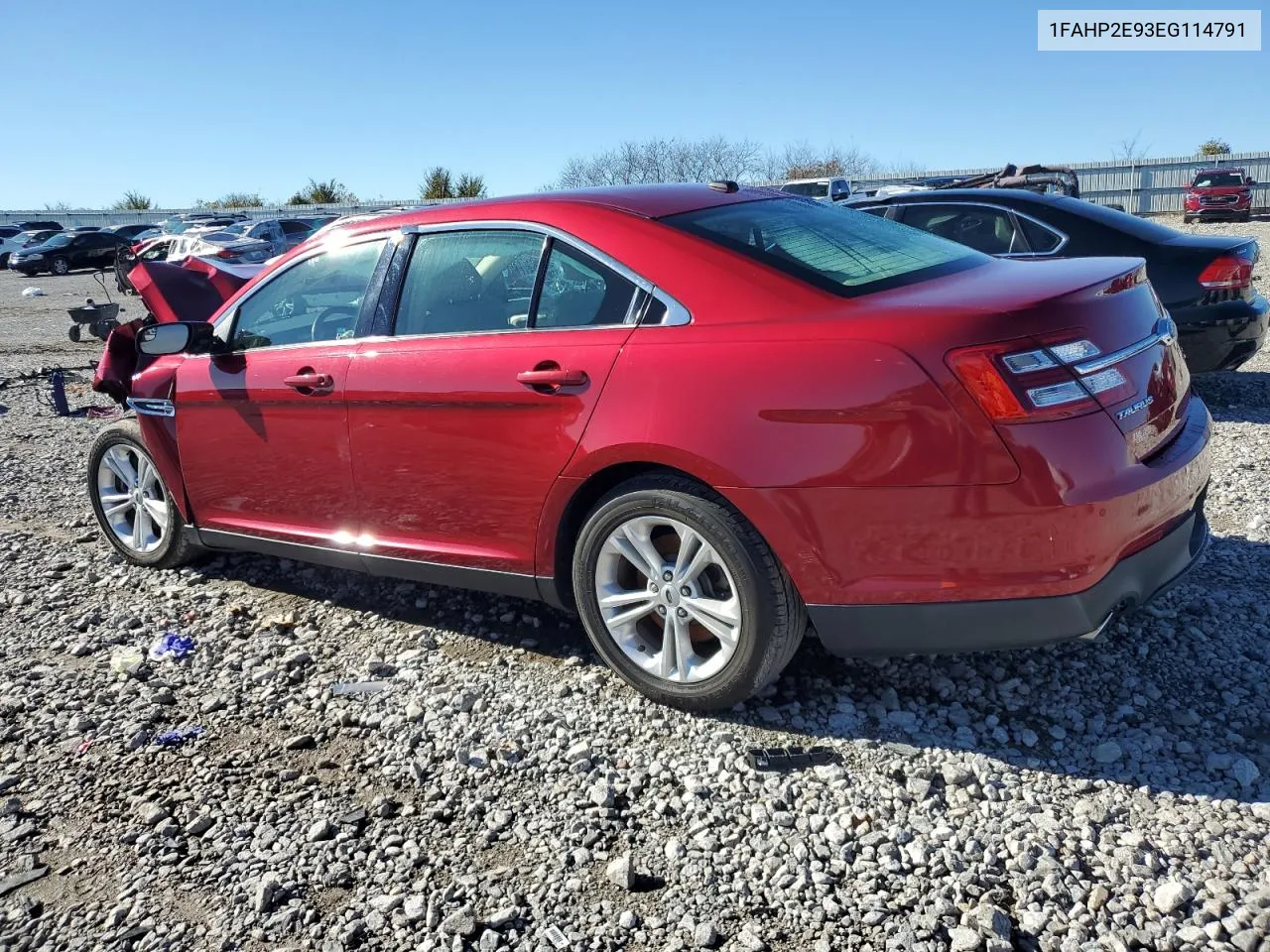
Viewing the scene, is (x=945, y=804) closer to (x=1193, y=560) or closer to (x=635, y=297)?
(x=1193, y=560)

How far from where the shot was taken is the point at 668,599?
3.30 m

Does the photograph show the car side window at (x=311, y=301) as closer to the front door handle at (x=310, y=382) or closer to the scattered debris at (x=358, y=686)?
the front door handle at (x=310, y=382)

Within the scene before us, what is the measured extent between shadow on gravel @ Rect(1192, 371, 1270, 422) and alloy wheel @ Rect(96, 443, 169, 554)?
6.58 meters

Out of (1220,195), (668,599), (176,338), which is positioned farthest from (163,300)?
(1220,195)

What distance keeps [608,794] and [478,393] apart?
1.41 metres

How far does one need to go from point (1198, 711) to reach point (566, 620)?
2.28 m

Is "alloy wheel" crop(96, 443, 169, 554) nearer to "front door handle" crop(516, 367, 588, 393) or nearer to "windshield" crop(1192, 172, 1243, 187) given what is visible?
"front door handle" crop(516, 367, 588, 393)

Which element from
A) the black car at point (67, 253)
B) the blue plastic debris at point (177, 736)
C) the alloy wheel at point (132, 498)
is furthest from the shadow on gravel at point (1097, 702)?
the black car at point (67, 253)

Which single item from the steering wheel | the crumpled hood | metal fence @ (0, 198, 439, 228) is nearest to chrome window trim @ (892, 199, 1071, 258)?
the steering wheel

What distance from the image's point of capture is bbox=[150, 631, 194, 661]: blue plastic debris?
419 cm

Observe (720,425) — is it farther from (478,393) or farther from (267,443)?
(267,443)

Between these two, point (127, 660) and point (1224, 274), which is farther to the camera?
point (1224, 274)

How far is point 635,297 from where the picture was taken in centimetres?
331

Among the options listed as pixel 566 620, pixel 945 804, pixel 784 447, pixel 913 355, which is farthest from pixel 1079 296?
pixel 566 620
